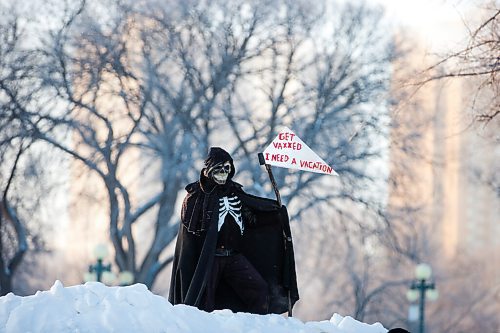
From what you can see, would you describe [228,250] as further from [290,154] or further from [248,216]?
[290,154]

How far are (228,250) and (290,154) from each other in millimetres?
1154

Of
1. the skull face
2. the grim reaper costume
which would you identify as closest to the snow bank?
the grim reaper costume

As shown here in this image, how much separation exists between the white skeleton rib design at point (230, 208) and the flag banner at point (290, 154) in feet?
2.12

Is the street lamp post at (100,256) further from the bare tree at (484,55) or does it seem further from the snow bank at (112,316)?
the snow bank at (112,316)

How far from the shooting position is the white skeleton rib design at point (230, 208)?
12398 millimetres

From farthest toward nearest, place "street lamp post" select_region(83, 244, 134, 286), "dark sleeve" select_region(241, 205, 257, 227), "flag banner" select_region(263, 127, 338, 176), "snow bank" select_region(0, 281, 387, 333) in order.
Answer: "street lamp post" select_region(83, 244, 134, 286)
"flag banner" select_region(263, 127, 338, 176)
"dark sleeve" select_region(241, 205, 257, 227)
"snow bank" select_region(0, 281, 387, 333)

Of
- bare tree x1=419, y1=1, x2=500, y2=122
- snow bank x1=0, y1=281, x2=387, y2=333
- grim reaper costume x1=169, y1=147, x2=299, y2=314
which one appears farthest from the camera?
bare tree x1=419, y1=1, x2=500, y2=122

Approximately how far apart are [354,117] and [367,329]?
62.2 ft

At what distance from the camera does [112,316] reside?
9.71 m

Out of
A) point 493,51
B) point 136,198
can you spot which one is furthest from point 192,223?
point 136,198

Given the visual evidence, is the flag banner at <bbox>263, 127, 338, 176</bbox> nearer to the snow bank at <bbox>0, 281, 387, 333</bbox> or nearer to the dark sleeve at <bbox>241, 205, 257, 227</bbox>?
the dark sleeve at <bbox>241, 205, 257, 227</bbox>

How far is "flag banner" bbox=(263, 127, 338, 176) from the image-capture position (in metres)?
12.9

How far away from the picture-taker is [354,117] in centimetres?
2975

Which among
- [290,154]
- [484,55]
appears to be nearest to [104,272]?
[484,55]
